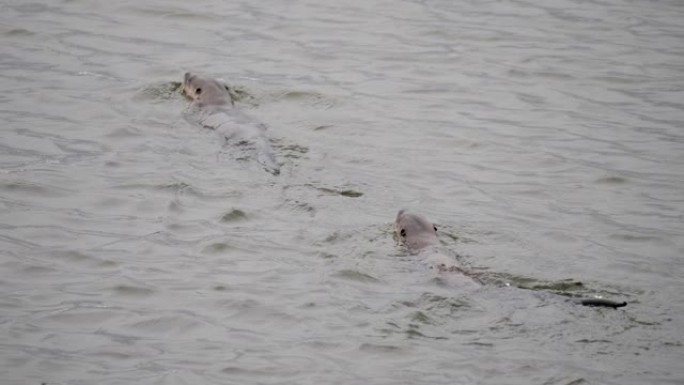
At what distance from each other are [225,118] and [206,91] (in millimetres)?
Answer: 682

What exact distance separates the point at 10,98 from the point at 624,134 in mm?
6264

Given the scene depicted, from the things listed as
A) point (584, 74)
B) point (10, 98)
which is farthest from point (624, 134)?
point (10, 98)

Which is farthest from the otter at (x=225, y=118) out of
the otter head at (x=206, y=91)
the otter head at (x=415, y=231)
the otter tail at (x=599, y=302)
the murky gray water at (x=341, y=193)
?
the otter tail at (x=599, y=302)

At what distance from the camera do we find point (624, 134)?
10961 mm

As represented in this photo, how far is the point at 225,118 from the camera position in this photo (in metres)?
10.1

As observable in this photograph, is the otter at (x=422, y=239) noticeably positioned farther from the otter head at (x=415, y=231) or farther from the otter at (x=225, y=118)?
the otter at (x=225, y=118)

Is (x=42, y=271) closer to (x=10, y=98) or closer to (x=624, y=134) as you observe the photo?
(x=10, y=98)

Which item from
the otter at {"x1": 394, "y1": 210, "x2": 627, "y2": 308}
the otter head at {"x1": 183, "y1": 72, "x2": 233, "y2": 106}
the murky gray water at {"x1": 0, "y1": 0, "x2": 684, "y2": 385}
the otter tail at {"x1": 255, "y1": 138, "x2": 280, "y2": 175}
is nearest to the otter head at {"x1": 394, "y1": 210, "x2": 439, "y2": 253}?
the otter at {"x1": 394, "y1": 210, "x2": 627, "y2": 308}

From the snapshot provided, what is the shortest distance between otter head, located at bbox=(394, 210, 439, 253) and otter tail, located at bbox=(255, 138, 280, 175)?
143cm

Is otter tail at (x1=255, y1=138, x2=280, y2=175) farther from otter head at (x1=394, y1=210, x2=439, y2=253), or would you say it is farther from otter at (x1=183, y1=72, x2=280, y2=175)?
otter head at (x1=394, y1=210, x2=439, y2=253)

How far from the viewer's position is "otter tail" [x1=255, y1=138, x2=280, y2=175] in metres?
9.13

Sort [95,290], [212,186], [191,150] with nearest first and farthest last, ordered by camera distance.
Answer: [95,290], [212,186], [191,150]

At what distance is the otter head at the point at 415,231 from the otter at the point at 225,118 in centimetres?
148

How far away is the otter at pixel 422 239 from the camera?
7.44 m
